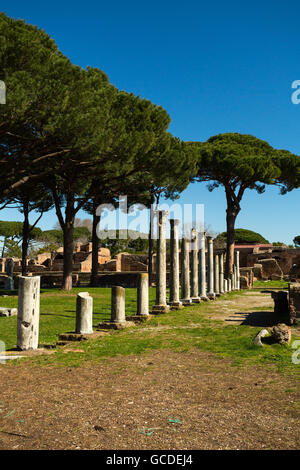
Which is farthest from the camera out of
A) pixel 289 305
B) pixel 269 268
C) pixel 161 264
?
pixel 269 268

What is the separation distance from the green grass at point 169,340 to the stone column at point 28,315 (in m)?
0.66

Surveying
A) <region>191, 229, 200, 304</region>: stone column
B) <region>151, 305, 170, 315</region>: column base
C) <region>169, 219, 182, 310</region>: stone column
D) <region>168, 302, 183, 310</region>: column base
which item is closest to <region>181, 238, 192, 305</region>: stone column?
<region>191, 229, 200, 304</region>: stone column

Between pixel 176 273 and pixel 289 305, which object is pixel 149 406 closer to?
pixel 289 305

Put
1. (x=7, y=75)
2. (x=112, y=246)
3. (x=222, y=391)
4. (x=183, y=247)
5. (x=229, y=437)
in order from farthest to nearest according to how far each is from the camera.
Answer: (x=112, y=246)
(x=183, y=247)
(x=7, y=75)
(x=222, y=391)
(x=229, y=437)

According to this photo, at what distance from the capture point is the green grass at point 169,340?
659 centimetres

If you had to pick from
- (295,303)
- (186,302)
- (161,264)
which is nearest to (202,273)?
(186,302)

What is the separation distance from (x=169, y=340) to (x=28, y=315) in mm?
2910

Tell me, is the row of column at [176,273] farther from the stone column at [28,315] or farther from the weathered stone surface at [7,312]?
the stone column at [28,315]

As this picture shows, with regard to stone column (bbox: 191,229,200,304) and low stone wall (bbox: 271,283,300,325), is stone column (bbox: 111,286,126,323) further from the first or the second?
stone column (bbox: 191,229,200,304)

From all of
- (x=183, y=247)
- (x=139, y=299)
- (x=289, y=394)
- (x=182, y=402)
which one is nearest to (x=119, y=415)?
(x=182, y=402)

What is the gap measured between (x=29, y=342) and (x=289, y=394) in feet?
16.1

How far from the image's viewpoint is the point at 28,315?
760 centimetres
